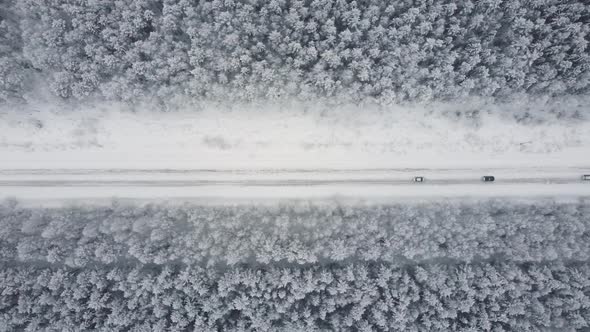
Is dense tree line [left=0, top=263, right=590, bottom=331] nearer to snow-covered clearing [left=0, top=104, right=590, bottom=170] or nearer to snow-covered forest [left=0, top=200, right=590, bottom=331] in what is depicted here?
snow-covered forest [left=0, top=200, right=590, bottom=331]

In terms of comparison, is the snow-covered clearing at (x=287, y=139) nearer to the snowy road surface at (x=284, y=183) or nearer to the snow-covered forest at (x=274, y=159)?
the snow-covered forest at (x=274, y=159)

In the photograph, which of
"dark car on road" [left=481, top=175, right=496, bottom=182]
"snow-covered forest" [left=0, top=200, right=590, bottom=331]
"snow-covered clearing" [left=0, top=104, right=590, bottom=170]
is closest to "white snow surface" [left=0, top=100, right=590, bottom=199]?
"snow-covered clearing" [left=0, top=104, right=590, bottom=170]

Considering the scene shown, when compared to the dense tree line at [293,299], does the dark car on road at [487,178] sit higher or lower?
higher

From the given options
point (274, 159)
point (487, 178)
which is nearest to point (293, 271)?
point (274, 159)

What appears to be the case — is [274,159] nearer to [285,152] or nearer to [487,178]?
[285,152]

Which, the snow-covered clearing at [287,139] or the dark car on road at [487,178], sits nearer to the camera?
the snow-covered clearing at [287,139]

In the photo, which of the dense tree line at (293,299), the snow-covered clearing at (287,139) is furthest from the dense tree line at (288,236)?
the snow-covered clearing at (287,139)
